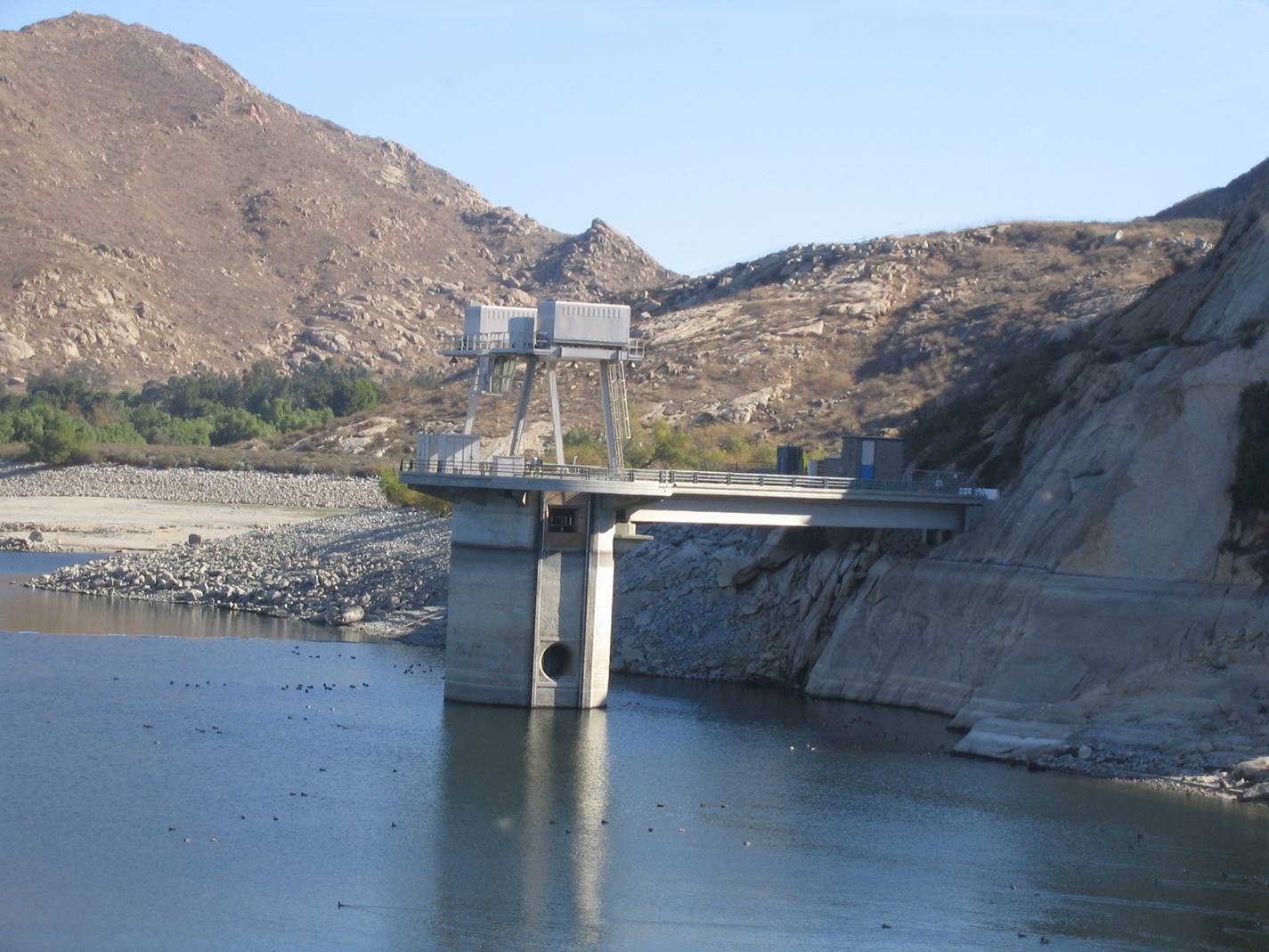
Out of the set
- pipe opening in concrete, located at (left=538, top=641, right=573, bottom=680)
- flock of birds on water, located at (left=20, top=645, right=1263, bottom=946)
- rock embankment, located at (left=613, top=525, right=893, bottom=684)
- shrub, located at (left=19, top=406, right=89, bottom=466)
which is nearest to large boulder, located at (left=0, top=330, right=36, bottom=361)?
shrub, located at (left=19, top=406, right=89, bottom=466)

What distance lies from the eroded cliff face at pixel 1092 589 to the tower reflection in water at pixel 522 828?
34.7 ft

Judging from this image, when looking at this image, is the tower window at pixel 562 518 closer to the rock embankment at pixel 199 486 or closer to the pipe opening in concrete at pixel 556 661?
the pipe opening in concrete at pixel 556 661

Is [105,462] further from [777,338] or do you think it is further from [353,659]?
[353,659]

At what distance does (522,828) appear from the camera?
3684 centimetres

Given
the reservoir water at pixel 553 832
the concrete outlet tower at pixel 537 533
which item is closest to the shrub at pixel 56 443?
Answer: the reservoir water at pixel 553 832

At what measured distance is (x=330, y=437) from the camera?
13575 cm

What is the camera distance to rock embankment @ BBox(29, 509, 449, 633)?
229 feet

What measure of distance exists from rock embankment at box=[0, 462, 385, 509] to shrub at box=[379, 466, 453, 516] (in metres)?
10.7

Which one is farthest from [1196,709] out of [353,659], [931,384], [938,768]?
[931,384]

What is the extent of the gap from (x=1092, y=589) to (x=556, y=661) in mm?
14648

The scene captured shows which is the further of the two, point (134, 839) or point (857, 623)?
point (857, 623)

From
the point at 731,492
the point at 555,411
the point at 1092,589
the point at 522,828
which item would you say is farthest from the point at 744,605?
the point at 522,828

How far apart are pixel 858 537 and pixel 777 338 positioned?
61.9 meters

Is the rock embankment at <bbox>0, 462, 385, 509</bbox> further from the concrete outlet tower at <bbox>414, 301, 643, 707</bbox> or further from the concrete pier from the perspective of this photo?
the concrete pier
